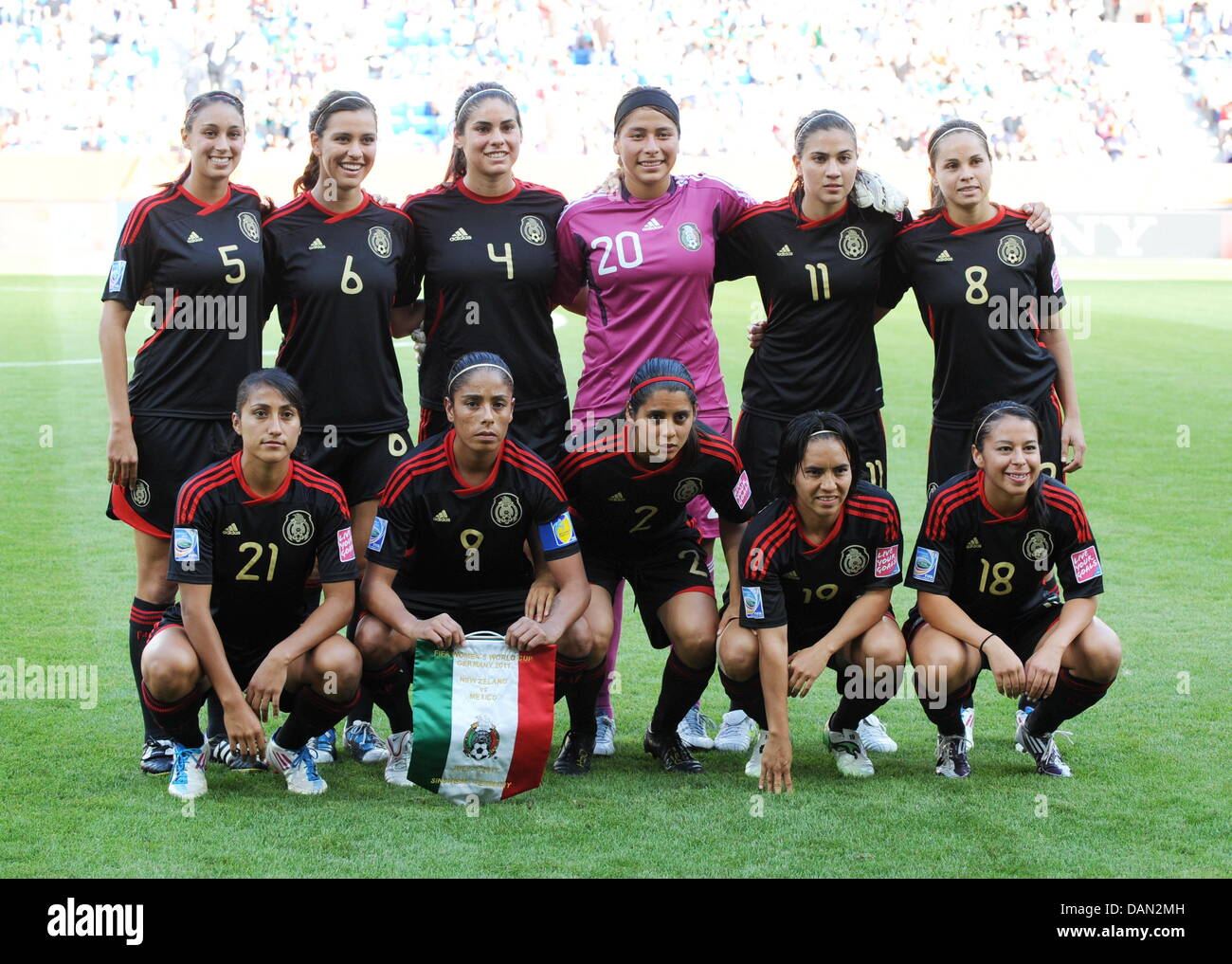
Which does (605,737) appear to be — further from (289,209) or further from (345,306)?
(289,209)

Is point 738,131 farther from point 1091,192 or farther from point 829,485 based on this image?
point 829,485

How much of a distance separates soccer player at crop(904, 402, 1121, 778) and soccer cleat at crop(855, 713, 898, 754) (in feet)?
0.79

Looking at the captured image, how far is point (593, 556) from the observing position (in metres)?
4.49

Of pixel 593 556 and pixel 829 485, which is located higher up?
pixel 829 485

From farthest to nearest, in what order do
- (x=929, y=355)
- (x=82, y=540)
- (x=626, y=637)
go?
1. (x=929, y=355)
2. (x=82, y=540)
3. (x=626, y=637)

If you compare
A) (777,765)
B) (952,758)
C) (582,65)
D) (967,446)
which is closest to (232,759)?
(777,765)

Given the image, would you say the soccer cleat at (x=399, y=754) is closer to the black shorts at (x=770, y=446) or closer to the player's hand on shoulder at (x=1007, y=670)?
the black shorts at (x=770, y=446)

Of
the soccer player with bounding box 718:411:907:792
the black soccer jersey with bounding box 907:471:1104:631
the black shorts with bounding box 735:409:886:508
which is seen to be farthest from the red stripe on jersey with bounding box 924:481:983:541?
the black shorts with bounding box 735:409:886:508

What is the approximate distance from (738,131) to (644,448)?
71.5 feet

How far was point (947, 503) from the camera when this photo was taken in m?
4.19

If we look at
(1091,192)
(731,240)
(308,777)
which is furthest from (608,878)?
(1091,192)

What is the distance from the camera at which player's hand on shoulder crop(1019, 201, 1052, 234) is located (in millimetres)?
4531

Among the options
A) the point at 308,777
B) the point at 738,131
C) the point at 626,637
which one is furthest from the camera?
the point at 738,131

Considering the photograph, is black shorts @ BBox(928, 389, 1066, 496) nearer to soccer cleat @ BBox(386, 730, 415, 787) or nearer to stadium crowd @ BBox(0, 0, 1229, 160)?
soccer cleat @ BBox(386, 730, 415, 787)
